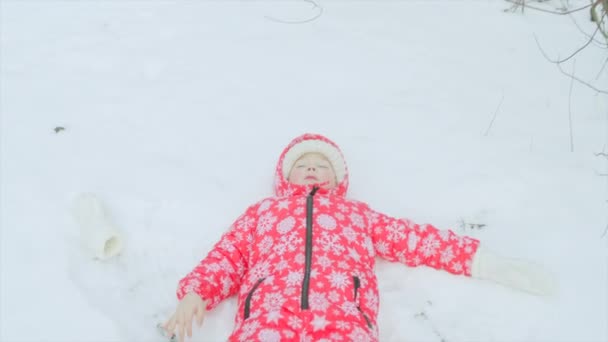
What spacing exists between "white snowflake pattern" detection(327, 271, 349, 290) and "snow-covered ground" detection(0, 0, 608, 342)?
0.26 m

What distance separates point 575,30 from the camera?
3.97m

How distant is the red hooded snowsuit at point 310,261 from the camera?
6.42 ft

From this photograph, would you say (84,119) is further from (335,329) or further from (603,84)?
(603,84)

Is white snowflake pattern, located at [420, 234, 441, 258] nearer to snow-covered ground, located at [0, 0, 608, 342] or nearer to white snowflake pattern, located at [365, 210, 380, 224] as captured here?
snow-covered ground, located at [0, 0, 608, 342]

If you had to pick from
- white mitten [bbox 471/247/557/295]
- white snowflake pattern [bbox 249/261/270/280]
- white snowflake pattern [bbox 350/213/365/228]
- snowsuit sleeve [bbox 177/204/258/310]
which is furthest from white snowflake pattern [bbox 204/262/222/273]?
white mitten [bbox 471/247/557/295]

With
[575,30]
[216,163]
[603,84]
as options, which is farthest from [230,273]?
[575,30]

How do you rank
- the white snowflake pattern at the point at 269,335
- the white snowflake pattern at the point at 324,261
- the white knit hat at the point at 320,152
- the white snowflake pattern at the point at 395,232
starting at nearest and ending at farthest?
the white snowflake pattern at the point at 269,335 < the white snowflake pattern at the point at 324,261 < the white snowflake pattern at the point at 395,232 < the white knit hat at the point at 320,152

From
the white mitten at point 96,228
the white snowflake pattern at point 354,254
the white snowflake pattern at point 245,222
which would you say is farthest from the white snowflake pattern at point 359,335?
the white mitten at point 96,228

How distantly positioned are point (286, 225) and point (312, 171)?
34cm

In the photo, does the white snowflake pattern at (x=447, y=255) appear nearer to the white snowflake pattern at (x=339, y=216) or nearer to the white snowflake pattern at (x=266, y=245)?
the white snowflake pattern at (x=339, y=216)

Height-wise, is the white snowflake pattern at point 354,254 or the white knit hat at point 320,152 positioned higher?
the white knit hat at point 320,152

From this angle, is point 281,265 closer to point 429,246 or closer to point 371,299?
point 371,299

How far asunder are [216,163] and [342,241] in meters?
0.97

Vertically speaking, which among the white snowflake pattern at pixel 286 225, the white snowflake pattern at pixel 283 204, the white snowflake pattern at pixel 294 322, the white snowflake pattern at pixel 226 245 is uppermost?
the white snowflake pattern at pixel 283 204
